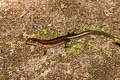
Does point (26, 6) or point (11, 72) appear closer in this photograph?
point (11, 72)

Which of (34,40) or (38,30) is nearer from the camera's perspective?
(34,40)

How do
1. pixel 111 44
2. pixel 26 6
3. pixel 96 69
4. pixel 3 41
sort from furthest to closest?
1. pixel 26 6
2. pixel 3 41
3. pixel 111 44
4. pixel 96 69

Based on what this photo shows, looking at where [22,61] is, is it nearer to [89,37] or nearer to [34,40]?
[34,40]

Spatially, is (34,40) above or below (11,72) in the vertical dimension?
above

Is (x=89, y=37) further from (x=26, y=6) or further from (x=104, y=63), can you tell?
(x=26, y=6)

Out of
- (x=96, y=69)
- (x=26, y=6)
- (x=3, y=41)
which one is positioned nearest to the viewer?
(x=96, y=69)

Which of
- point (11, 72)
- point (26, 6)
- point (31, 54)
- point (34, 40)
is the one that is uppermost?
point (26, 6)

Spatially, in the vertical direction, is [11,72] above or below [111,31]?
below

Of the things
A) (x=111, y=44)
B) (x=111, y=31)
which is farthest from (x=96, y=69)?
(x=111, y=31)

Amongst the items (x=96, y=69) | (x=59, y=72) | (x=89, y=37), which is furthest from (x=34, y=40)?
(x=96, y=69)
